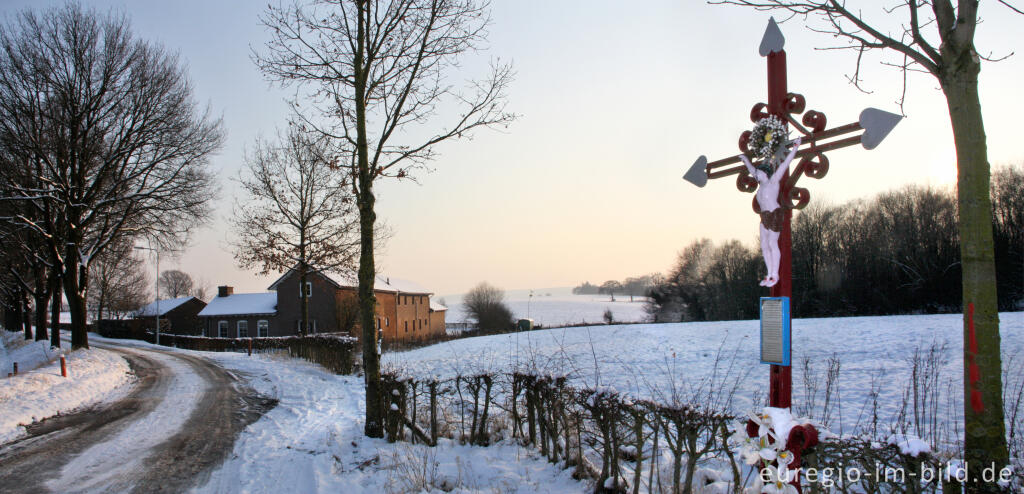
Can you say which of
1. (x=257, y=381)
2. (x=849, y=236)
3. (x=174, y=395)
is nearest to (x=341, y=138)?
(x=174, y=395)

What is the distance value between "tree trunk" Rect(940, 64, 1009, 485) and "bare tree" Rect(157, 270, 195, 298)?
10464 centimetres

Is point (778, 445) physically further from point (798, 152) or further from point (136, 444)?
point (136, 444)

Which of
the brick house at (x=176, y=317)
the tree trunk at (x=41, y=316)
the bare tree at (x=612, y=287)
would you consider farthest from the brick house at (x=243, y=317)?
the bare tree at (x=612, y=287)

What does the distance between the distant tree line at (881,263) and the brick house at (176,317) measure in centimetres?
5093

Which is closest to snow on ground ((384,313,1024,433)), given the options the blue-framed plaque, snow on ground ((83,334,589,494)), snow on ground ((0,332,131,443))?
snow on ground ((83,334,589,494))

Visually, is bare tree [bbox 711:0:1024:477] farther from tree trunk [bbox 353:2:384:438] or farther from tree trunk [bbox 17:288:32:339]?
tree trunk [bbox 17:288:32:339]

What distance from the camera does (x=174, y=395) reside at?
42.8 feet

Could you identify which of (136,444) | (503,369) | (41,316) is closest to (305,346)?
(503,369)

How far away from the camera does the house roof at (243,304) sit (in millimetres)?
44719

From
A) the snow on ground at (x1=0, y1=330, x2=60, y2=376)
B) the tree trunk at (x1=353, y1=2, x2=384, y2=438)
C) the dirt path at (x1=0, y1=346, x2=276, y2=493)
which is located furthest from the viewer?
the snow on ground at (x1=0, y1=330, x2=60, y2=376)

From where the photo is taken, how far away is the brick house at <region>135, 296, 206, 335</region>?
50.9 m

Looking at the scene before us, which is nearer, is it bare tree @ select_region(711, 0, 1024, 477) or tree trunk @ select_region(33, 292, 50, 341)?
bare tree @ select_region(711, 0, 1024, 477)

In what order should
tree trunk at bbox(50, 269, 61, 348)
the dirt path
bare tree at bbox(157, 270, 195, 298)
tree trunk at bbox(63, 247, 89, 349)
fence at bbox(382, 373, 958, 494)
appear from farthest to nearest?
1. bare tree at bbox(157, 270, 195, 298)
2. tree trunk at bbox(50, 269, 61, 348)
3. tree trunk at bbox(63, 247, 89, 349)
4. the dirt path
5. fence at bbox(382, 373, 958, 494)

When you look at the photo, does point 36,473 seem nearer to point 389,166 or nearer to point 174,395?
point 389,166
